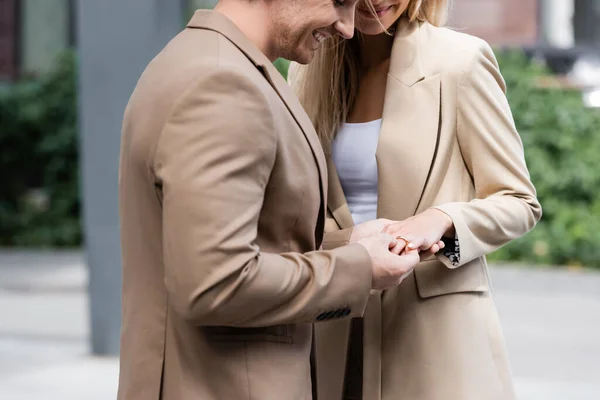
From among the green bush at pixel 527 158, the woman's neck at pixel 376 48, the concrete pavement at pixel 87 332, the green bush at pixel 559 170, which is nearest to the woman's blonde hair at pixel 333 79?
the woman's neck at pixel 376 48

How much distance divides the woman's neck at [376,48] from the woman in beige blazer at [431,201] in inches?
3.3

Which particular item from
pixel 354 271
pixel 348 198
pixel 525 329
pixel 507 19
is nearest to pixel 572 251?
pixel 525 329

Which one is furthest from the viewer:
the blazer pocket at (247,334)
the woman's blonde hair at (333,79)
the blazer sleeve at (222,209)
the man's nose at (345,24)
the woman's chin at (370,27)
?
the woman's blonde hair at (333,79)

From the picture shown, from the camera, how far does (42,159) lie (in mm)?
13977

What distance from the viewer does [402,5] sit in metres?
2.78

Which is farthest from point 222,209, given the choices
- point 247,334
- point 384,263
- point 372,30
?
point 372,30

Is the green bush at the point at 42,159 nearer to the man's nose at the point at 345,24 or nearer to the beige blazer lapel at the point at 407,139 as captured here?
the beige blazer lapel at the point at 407,139

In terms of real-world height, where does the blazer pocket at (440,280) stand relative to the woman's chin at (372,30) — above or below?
below

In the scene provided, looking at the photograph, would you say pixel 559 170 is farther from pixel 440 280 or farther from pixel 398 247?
pixel 398 247

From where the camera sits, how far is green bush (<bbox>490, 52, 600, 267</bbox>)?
11.3 meters

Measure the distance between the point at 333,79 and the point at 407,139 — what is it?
327 millimetres

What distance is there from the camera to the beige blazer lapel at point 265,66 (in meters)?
2.15

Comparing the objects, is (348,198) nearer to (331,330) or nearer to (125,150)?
(331,330)

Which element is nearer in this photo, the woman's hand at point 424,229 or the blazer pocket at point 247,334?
the blazer pocket at point 247,334
